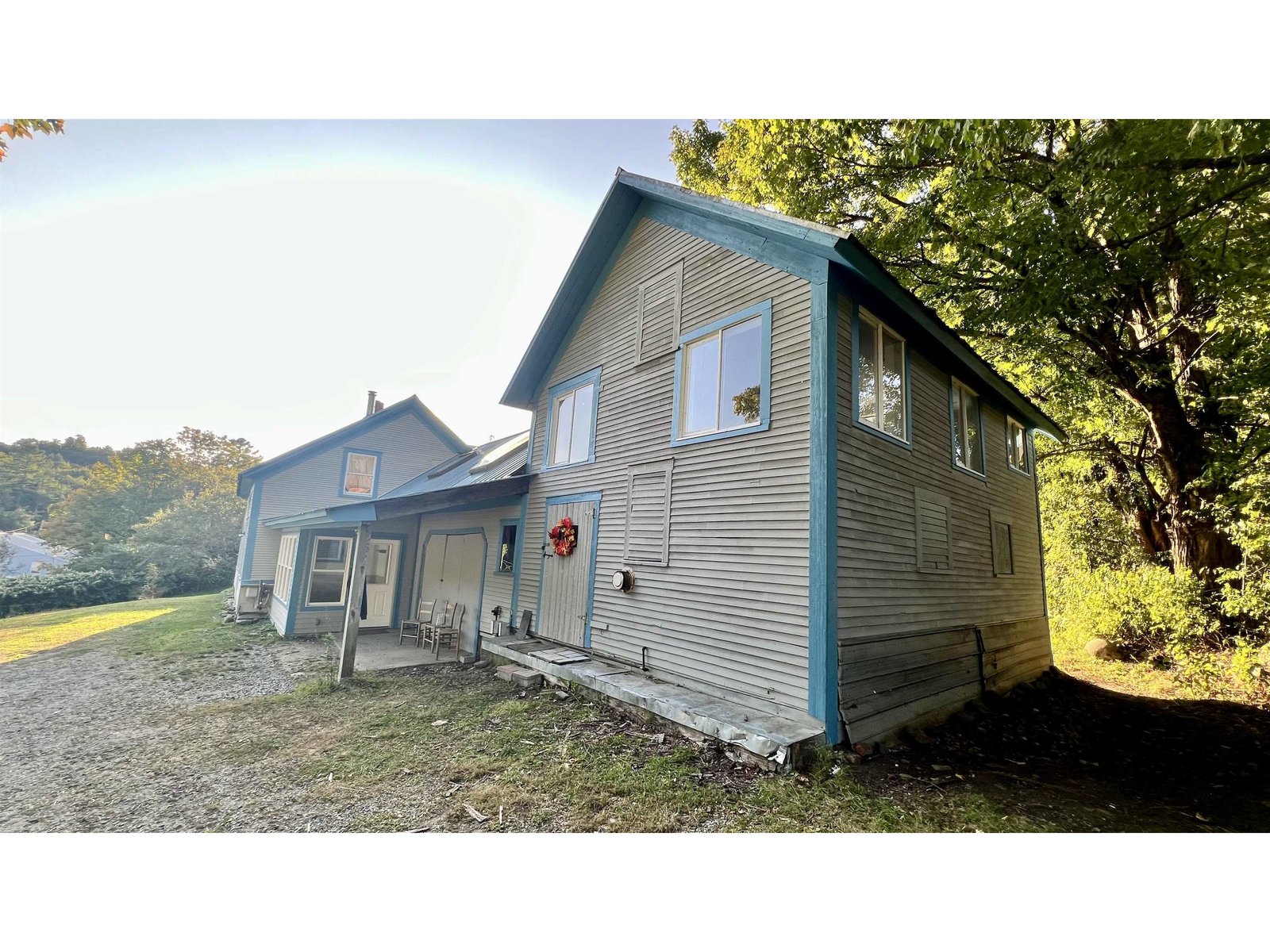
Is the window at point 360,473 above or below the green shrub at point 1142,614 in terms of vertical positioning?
above

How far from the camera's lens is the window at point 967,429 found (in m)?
7.91

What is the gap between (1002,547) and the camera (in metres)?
8.85

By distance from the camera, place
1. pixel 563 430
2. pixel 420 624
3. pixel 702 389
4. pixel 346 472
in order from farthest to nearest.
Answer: pixel 346 472
pixel 420 624
pixel 563 430
pixel 702 389

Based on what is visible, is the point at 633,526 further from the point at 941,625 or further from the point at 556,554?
the point at 941,625

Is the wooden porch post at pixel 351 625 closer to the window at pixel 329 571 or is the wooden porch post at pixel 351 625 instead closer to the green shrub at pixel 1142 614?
the window at pixel 329 571

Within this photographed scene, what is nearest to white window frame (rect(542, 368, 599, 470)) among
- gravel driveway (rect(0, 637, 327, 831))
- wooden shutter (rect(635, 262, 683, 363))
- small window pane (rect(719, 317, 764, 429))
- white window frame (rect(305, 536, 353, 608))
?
wooden shutter (rect(635, 262, 683, 363))

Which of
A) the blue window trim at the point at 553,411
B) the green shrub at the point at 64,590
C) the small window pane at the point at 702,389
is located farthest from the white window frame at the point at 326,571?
the green shrub at the point at 64,590

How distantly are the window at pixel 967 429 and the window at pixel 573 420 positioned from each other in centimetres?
572

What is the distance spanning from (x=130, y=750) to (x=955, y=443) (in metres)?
11.1

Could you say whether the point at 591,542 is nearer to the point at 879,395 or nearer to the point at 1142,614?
the point at 879,395

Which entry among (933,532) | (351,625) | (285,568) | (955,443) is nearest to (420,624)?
(351,625)

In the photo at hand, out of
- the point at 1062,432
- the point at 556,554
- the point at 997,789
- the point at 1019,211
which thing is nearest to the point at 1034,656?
the point at 1062,432

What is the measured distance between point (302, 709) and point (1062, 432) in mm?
15629

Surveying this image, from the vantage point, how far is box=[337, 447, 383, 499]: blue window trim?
594 inches
